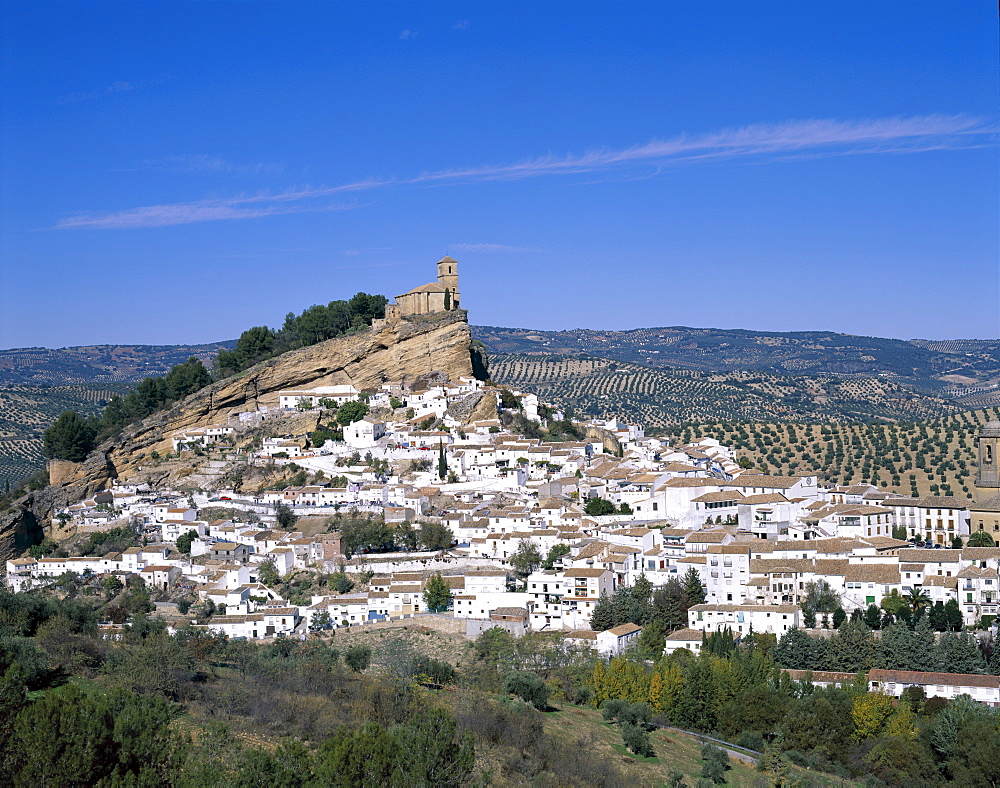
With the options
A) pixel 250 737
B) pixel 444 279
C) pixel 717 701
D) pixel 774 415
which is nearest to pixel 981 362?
pixel 774 415

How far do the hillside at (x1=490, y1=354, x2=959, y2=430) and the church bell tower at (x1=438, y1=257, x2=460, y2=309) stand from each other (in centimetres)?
2480

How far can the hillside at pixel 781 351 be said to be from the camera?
12062 centimetres

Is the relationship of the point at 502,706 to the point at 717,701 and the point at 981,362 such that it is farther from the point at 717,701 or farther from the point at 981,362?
the point at 981,362

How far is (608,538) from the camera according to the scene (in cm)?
3133

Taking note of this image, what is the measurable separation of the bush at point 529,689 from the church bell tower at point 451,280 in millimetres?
29166

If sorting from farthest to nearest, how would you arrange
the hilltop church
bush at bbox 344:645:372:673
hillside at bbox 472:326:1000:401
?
hillside at bbox 472:326:1000:401, the hilltop church, bush at bbox 344:645:372:673

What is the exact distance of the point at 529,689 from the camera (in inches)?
858

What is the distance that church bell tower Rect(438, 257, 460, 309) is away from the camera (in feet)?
163

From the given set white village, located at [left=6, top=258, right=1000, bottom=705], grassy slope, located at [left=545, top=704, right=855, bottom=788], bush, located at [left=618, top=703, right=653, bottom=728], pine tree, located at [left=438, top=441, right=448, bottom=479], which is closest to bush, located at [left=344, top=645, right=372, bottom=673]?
white village, located at [left=6, top=258, right=1000, bottom=705]

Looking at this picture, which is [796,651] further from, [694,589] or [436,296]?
[436,296]

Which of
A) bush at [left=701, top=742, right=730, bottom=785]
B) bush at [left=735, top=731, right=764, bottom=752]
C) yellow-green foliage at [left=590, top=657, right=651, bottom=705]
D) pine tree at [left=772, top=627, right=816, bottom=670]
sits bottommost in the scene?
bush at [left=735, top=731, right=764, bottom=752]

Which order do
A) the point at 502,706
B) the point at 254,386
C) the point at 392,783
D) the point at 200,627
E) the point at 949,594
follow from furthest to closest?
the point at 254,386
the point at 200,627
the point at 949,594
the point at 502,706
the point at 392,783

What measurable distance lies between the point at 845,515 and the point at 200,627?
17.2 m

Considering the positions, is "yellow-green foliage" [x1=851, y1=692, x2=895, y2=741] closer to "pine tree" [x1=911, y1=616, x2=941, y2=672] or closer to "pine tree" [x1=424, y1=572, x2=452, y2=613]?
"pine tree" [x1=911, y1=616, x2=941, y2=672]
